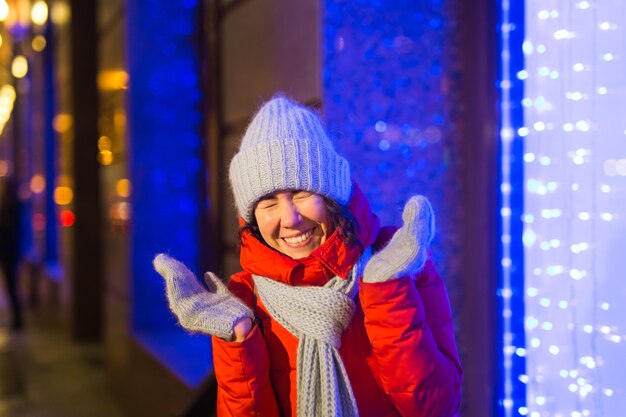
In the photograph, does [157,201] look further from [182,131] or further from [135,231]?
[182,131]

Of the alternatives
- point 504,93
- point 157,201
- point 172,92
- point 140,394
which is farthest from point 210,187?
point 504,93

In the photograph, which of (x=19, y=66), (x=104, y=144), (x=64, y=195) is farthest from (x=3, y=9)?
(x=104, y=144)

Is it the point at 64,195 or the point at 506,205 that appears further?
the point at 64,195

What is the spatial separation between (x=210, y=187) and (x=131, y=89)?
115cm

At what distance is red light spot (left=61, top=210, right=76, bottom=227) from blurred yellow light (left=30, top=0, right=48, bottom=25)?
2969 millimetres

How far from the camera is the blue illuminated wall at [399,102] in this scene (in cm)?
251

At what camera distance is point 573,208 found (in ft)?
6.95

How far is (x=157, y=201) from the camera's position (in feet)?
14.4

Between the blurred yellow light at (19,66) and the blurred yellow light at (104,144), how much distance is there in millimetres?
3503

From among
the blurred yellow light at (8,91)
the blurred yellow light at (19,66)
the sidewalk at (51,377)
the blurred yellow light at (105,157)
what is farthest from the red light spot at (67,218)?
the blurred yellow light at (8,91)

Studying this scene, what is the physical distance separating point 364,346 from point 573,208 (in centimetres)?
111

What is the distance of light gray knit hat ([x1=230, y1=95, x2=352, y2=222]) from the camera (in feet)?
5.00

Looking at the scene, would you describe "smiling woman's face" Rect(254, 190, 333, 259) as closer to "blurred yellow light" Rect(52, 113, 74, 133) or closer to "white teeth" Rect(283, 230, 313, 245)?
"white teeth" Rect(283, 230, 313, 245)

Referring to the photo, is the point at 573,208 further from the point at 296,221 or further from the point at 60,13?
the point at 60,13
